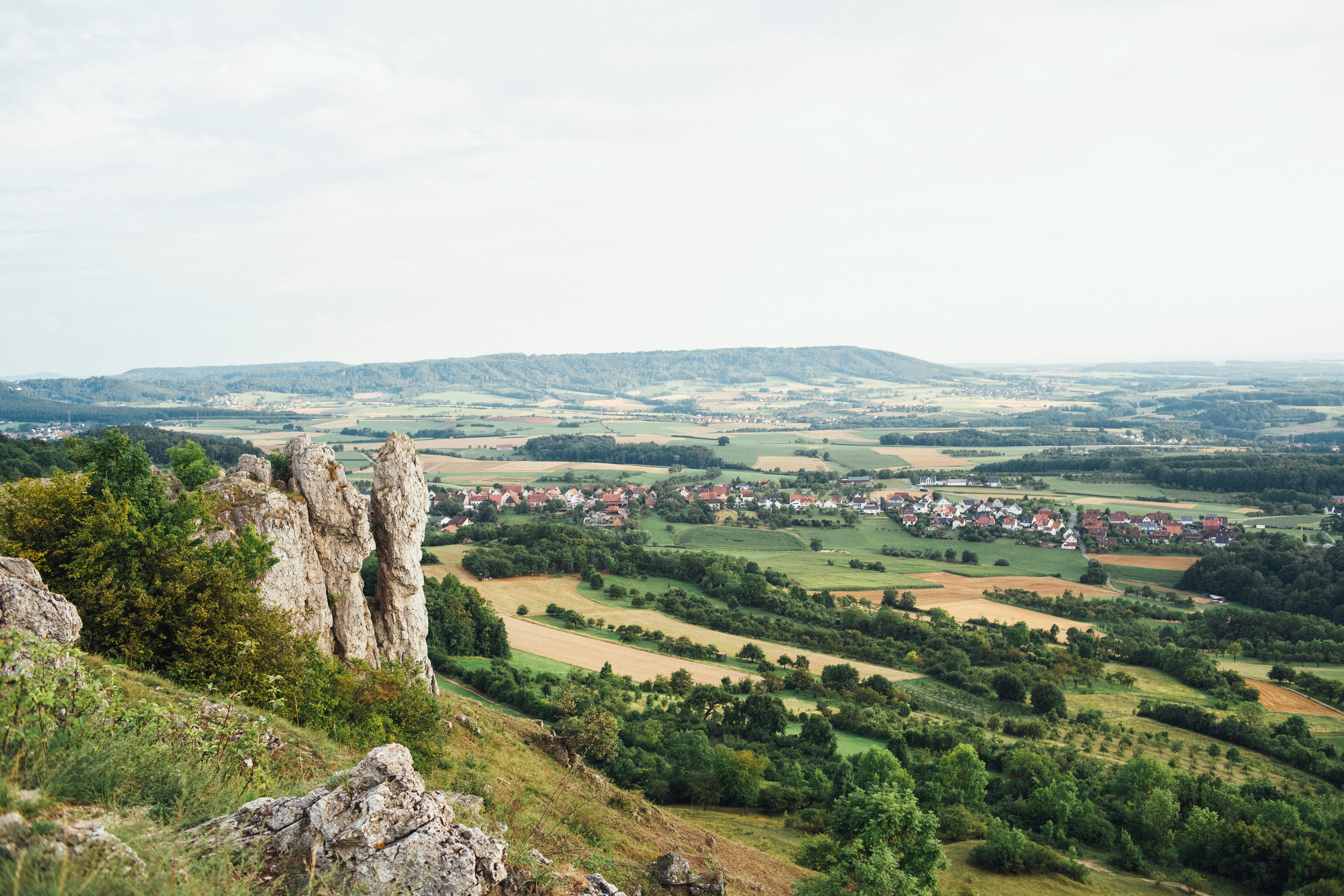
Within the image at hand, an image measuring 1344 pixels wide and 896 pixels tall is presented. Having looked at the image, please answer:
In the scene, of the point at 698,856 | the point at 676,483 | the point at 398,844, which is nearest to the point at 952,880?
the point at 698,856

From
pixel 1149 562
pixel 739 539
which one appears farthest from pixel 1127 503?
pixel 739 539

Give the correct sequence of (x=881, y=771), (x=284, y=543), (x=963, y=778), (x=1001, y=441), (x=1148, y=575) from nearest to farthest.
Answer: (x=284, y=543) → (x=881, y=771) → (x=963, y=778) → (x=1148, y=575) → (x=1001, y=441)

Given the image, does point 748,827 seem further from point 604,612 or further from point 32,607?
point 604,612

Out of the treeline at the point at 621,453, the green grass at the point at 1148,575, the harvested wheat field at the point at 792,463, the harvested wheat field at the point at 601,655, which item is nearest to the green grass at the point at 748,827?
the harvested wheat field at the point at 601,655

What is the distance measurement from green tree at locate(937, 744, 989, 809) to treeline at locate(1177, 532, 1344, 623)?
55715 mm

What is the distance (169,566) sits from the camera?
55.2ft

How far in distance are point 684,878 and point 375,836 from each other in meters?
10.3

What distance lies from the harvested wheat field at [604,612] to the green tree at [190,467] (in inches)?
1135

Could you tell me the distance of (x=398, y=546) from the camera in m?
28.4

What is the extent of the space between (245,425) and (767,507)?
161 metres

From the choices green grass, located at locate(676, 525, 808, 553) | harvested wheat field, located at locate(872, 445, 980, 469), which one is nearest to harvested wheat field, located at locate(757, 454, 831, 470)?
harvested wheat field, located at locate(872, 445, 980, 469)

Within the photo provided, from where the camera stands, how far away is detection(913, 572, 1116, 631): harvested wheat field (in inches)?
2603

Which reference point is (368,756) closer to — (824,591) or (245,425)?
(824,591)

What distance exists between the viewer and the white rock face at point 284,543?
22.1 meters
